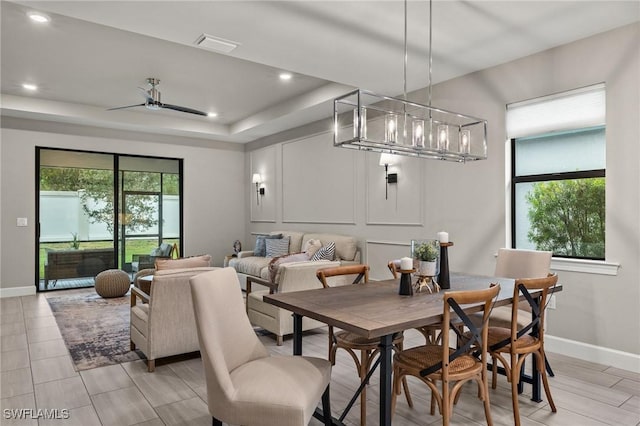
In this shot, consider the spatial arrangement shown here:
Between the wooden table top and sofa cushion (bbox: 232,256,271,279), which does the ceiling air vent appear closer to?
the wooden table top

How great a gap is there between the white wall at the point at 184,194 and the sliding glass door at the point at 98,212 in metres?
0.17

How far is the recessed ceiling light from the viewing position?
3436 millimetres

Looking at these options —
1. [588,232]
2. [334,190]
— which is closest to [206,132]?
[334,190]

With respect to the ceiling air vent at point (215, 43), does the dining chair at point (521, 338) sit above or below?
below

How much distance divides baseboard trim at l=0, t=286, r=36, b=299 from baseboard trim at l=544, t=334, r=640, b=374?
7.21m

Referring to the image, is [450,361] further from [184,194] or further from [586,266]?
[184,194]

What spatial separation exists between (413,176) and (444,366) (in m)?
3.27

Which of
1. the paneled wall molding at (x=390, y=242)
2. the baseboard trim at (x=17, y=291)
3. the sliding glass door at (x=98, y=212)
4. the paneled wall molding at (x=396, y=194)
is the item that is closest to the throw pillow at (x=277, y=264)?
the paneled wall molding at (x=390, y=242)

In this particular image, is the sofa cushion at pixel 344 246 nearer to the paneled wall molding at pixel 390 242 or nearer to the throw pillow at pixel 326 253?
the throw pillow at pixel 326 253

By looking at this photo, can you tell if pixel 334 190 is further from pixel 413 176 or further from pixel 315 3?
pixel 315 3

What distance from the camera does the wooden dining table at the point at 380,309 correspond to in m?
1.86

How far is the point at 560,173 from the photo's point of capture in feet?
12.3

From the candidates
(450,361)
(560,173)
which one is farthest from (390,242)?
(450,361)

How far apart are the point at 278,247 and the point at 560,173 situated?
4.26 metres
